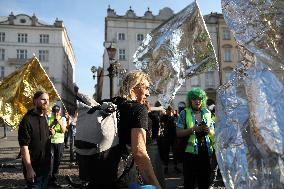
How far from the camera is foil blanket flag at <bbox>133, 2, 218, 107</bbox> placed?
5102 millimetres

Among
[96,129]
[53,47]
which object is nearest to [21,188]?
[96,129]

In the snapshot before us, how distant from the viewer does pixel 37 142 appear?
376 cm

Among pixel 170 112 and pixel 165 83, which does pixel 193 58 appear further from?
pixel 170 112

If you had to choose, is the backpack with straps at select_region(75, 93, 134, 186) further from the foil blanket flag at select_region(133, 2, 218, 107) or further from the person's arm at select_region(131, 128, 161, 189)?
the foil blanket flag at select_region(133, 2, 218, 107)

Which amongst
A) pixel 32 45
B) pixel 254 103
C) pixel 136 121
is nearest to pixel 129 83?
pixel 136 121

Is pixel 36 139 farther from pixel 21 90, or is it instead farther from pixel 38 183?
pixel 21 90

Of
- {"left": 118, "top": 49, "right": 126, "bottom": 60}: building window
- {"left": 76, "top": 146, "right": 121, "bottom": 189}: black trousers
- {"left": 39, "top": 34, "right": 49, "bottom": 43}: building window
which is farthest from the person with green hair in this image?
{"left": 39, "top": 34, "right": 49, "bottom": 43}: building window

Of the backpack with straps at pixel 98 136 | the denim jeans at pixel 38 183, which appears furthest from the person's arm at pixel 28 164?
the backpack with straps at pixel 98 136

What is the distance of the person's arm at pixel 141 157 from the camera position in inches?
86.8

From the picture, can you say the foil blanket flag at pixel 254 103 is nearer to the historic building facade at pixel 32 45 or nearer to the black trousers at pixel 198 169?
the black trousers at pixel 198 169

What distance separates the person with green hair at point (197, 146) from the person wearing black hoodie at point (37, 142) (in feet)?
4.71

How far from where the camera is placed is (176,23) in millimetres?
5359

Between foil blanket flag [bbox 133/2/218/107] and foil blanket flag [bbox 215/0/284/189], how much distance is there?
3.13 metres

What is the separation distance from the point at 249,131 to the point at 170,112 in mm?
6793
